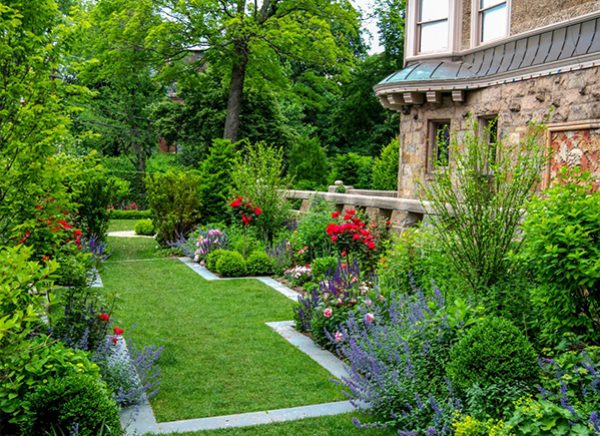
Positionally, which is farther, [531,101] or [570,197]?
[531,101]

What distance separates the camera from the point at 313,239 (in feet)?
38.3

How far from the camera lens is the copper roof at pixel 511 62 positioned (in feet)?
32.8

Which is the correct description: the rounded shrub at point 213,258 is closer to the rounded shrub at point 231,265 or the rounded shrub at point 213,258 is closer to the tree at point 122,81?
the rounded shrub at point 231,265

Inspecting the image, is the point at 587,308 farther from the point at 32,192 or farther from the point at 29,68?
the point at 29,68

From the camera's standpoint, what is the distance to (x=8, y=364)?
3.76 m

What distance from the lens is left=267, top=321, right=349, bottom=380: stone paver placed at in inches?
241

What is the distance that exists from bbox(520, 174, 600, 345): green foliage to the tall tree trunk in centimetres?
1650

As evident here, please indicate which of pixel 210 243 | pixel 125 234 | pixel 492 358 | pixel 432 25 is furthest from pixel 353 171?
pixel 492 358

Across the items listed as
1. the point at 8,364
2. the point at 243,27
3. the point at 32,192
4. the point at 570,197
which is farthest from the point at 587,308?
the point at 243,27

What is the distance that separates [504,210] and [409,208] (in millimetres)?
3993

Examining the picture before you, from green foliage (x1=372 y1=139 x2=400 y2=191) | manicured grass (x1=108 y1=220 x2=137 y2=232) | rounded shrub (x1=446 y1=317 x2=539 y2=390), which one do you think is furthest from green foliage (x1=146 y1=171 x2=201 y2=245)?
rounded shrub (x1=446 y1=317 x2=539 y2=390)

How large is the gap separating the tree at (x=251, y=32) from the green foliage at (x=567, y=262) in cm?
1469

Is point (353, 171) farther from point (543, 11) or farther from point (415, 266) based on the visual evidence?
point (415, 266)

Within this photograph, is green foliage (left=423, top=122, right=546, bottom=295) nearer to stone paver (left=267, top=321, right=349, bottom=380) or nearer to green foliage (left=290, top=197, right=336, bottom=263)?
stone paver (left=267, top=321, right=349, bottom=380)
